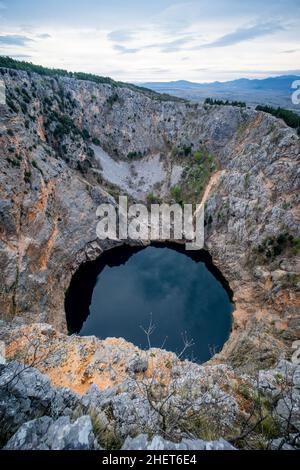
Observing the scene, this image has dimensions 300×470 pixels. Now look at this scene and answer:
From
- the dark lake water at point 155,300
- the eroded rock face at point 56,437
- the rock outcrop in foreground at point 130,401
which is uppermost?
the eroded rock face at point 56,437

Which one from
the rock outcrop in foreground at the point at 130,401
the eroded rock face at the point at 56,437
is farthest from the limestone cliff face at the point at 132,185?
the eroded rock face at the point at 56,437

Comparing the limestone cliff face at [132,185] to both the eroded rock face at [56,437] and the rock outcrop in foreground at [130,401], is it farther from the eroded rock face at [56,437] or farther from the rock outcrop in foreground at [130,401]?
the eroded rock face at [56,437]

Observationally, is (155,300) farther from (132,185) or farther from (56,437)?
(56,437)

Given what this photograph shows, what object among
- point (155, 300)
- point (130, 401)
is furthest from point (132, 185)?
point (130, 401)

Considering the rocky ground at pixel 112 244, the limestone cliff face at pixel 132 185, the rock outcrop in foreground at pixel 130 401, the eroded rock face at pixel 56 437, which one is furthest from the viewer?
the limestone cliff face at pixel 132 185
